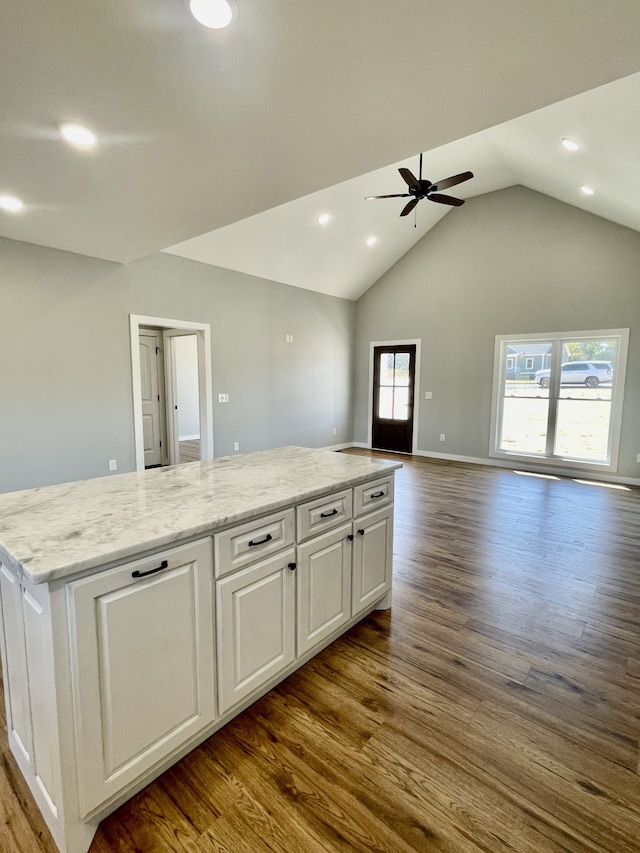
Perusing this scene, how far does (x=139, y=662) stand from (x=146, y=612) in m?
0.16

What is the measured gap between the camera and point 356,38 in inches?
58.0

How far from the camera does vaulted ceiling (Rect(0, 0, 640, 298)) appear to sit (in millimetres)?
1392

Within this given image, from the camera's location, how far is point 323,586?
1.94m

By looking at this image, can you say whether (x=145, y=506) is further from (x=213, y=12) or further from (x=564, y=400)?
(x=564, y=400)

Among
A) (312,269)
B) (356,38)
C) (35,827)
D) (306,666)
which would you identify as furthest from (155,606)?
(312,269)

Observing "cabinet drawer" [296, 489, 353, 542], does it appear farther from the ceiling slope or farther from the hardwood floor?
the ceiling slope

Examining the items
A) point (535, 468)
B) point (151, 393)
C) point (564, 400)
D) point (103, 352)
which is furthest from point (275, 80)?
point (535, 468)

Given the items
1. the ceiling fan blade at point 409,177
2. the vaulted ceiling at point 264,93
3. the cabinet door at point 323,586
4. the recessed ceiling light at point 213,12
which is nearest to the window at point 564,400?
the vaulted ceiling at point 264,93

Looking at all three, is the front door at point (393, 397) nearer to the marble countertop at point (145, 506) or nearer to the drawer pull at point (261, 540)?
the marble countertop at point (145, 506)

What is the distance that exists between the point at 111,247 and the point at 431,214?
5031 mm

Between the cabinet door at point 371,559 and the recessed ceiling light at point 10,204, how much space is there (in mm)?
3273

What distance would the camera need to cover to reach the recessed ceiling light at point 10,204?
2830 mm

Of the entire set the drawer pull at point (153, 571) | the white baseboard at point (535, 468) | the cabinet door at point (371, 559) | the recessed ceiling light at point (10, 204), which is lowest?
the white baseboard at point (535, 468)

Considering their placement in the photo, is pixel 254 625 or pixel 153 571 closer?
pixel 153 571
